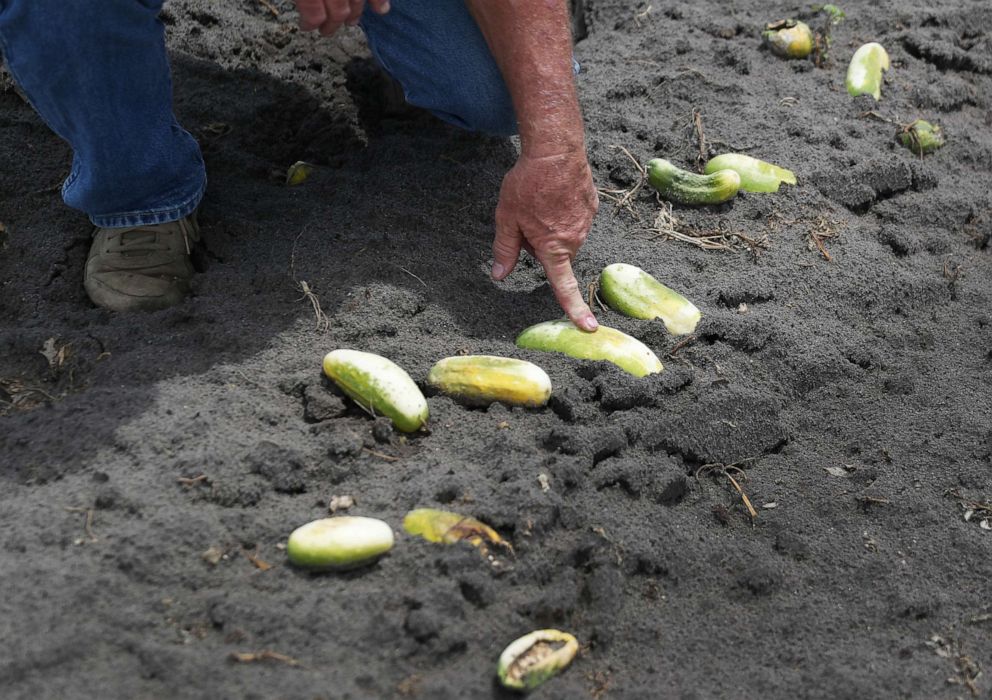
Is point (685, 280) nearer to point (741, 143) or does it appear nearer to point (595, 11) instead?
point (741, 143)

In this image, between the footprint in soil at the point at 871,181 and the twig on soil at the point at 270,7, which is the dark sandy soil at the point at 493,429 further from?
the twig on soil at the point at 270,7

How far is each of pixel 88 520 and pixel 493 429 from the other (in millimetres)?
1095

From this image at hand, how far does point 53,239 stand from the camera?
351 centimetres

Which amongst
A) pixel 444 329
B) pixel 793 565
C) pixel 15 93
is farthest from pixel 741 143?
pixel 15 93

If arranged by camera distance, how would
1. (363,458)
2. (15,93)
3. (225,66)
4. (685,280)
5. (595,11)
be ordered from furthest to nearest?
(595,11), (225,66), (15,93), (685,280), (363,458)

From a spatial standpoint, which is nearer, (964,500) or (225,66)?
(964,500)

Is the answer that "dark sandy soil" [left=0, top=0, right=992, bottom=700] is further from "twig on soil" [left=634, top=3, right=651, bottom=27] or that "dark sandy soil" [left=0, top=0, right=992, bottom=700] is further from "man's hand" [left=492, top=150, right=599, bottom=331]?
"twig on soil" [left=634, top=3, right=651, bottom=27]

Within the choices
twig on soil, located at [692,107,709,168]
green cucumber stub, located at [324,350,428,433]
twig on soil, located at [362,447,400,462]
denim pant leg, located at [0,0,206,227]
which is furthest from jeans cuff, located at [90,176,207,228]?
twig on soil, located at [692,107,709,168]

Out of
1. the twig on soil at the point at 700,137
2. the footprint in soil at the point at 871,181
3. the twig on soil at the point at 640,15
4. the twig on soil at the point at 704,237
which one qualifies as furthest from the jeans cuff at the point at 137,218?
the twig on soil at the point at 640,15

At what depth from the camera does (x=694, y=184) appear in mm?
3783

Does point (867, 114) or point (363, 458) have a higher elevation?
point (867, 114)

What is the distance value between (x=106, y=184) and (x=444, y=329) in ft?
4.02

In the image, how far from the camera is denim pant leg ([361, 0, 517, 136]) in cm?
353

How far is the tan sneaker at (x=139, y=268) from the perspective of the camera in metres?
3.22
